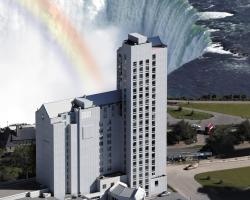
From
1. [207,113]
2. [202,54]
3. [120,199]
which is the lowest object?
[120,199]

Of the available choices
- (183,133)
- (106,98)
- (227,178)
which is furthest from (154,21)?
(106,98)

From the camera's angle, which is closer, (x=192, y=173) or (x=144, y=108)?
(x=144, y=108)

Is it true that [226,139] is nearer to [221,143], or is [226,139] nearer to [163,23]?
[221,143]

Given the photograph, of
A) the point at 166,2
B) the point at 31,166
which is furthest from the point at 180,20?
the point at 31,166

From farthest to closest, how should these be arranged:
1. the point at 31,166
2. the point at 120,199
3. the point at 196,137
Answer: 1. the point at 196,137
2. the point at 31,166
3. the point at 120,199

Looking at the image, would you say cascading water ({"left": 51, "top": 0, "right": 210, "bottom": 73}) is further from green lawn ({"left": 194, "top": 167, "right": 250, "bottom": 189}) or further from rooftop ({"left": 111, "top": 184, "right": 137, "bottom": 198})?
rooftop ({"left": 111, "top": 184, "right": 137, "bottom": 198})

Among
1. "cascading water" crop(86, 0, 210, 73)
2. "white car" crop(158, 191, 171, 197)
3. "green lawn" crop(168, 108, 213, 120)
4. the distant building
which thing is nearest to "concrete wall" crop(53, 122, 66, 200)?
"white car" crop(158, 191, 171, 197)

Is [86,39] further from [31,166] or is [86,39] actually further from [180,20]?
[31,166]
